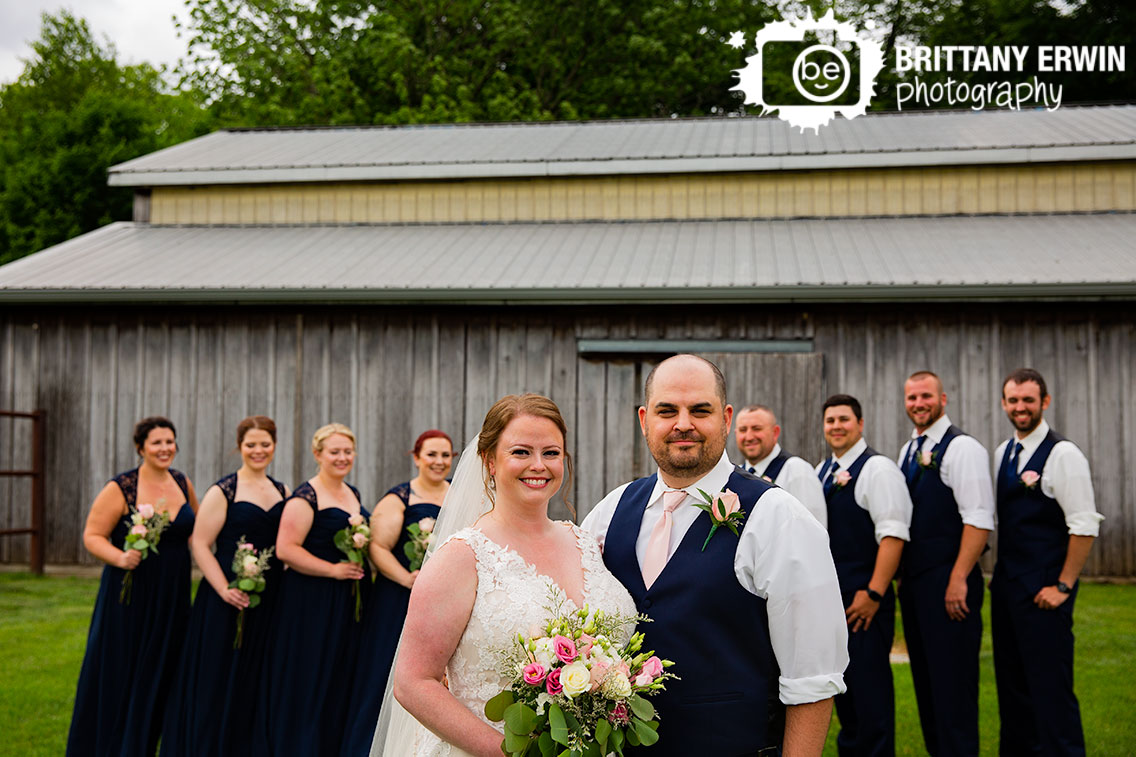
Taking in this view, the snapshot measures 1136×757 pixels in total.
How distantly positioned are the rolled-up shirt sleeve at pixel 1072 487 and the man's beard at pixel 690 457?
376cm

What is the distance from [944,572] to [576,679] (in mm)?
4459

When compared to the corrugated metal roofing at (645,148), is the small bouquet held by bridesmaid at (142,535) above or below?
below

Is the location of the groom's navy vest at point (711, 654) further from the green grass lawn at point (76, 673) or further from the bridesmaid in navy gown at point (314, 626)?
the green grass lawn at point (76, 673)

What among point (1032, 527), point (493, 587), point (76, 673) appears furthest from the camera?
point (76, 673)

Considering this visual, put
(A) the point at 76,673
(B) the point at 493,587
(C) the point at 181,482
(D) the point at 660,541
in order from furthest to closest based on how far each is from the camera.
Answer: (A) the point at 76,673 → (C) the point at 181,482 → (D) the point at 660,541 → (B) the point at 493,587

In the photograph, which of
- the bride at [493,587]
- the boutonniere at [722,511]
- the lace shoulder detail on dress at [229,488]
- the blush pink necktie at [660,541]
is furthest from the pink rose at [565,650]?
the lace shoulder detail on dress at [229,488]

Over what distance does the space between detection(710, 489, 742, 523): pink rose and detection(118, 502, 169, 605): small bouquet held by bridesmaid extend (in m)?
4.65

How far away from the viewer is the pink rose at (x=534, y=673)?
9.60 feet

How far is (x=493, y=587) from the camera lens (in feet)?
10.7

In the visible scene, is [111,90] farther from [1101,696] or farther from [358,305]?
[1101,696]

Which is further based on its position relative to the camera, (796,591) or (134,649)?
(134,649)

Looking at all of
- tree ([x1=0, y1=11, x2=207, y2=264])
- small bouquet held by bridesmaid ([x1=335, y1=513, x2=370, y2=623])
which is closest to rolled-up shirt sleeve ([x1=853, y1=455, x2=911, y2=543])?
small bouquet held by bridesmaid ([x1=335, y1=513, x2=370, y2=623])

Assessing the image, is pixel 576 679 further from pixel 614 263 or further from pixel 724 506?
pixel 614 263

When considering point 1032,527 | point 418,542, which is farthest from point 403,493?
point 1032,527
